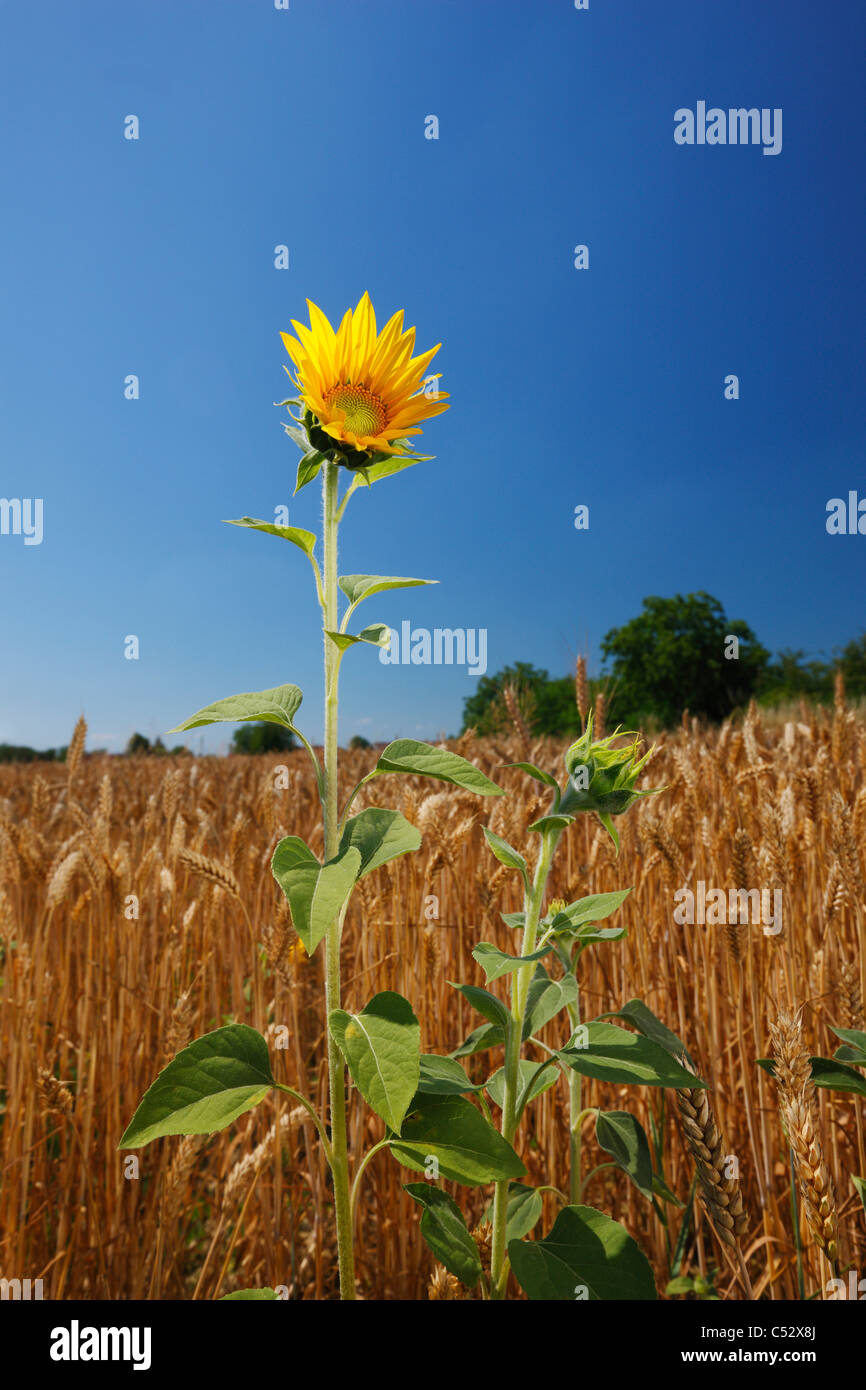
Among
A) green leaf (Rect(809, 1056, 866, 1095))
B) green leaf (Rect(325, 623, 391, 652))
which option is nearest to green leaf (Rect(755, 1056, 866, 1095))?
green leaf (Rect(809, 1056, 866, 1095))

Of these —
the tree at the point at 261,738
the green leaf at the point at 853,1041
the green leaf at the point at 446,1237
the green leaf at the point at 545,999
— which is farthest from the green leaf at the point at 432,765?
the tree at the point at 261,738

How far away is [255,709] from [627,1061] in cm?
47

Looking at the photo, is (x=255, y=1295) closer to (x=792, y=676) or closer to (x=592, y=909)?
(x=592, y=909)

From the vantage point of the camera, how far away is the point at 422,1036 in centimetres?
162

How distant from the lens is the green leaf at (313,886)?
22.5 inches

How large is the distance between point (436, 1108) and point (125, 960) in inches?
61.1

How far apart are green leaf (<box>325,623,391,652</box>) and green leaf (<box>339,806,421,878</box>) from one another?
154 mm

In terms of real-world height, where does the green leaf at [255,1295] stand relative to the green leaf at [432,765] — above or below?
below

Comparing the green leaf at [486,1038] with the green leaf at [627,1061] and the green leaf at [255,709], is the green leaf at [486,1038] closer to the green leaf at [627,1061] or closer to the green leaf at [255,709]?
the green leaf at [627,1061]

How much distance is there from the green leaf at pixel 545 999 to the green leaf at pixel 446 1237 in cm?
18

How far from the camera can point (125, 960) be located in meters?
2.02

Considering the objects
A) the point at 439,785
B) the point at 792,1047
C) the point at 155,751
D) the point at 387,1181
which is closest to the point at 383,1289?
the point at 387,1181

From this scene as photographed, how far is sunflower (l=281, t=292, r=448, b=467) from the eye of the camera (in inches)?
30.7

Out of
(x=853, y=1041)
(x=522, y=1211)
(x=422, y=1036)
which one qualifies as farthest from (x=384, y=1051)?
(x=422, y=1036)
